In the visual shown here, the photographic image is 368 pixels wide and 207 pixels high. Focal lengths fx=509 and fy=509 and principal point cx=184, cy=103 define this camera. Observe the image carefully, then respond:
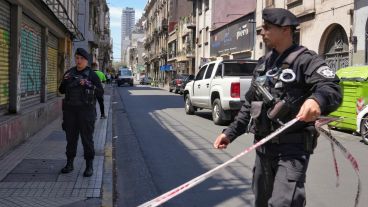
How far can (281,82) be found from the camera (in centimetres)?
359

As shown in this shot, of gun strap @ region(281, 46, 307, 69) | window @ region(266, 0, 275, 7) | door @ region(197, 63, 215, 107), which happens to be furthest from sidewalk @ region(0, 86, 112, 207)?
window @ region(266, 0, 275, 7)

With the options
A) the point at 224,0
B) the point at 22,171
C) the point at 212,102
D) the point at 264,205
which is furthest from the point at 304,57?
the point at 224,0

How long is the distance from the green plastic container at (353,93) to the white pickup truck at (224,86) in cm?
261

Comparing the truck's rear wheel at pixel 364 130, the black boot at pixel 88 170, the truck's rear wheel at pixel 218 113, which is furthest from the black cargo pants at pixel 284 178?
the truck's rear wheel at pixel 218 113

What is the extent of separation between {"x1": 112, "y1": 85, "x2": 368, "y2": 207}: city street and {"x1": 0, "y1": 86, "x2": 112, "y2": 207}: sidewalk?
34 cm

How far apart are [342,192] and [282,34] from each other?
3.76 meters

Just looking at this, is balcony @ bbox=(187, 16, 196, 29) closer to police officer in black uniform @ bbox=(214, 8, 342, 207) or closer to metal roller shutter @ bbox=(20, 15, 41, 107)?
metal roller shutter @ bbox=(20, 15, 41, 107)

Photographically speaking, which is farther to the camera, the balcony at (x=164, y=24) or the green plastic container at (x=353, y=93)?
the balcony at (x=164, y=24)

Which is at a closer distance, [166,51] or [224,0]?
[224,0]

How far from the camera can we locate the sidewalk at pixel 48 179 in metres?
5.88

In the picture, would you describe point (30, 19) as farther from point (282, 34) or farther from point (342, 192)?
point (282, 34)

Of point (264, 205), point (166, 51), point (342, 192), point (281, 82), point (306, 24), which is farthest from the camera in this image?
point (166, 51)

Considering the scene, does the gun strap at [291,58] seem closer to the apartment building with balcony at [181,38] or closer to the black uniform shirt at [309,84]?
the black uniform shirt at [309,84]

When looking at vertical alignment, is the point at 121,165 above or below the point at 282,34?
below
